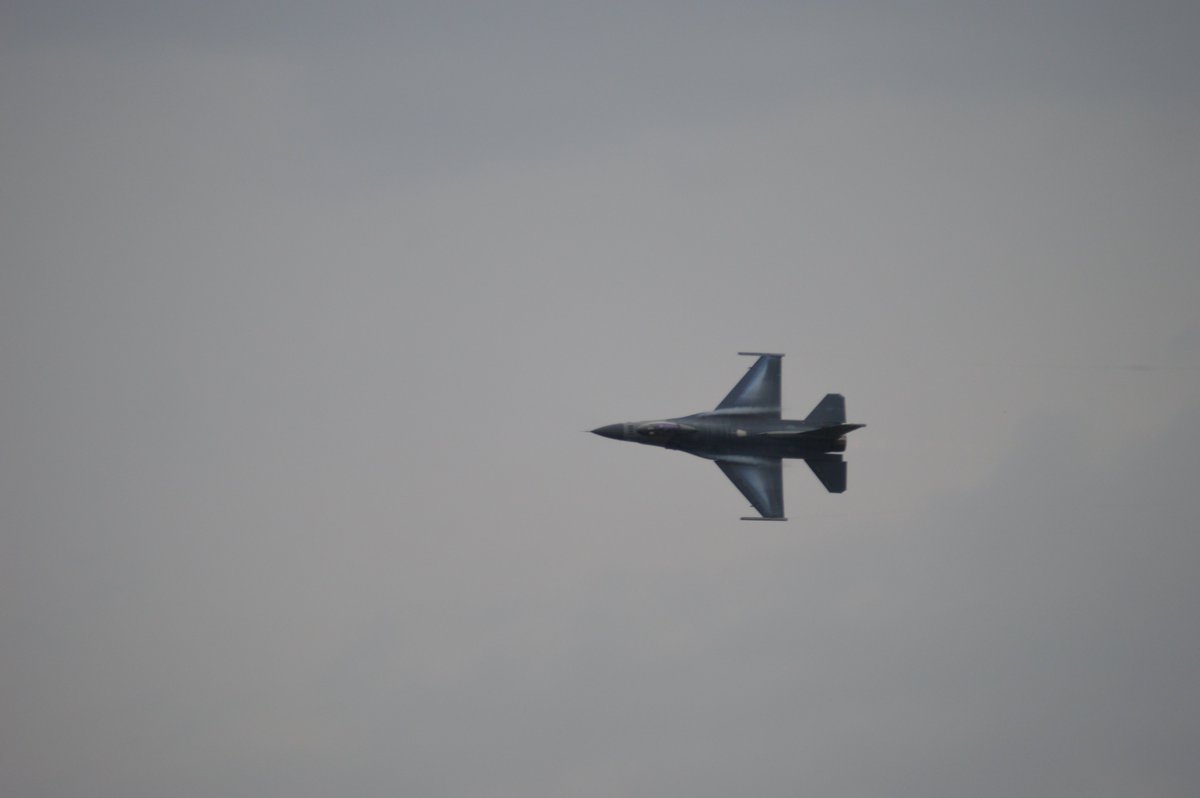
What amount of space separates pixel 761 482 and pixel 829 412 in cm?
615

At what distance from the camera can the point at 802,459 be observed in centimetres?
6919

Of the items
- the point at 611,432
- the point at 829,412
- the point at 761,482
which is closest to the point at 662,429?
the point at 611,432

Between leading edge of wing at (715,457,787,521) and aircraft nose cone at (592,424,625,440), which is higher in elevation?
aircraft nose cone at (592,424,625,440)

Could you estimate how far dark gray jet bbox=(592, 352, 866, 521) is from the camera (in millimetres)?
68688

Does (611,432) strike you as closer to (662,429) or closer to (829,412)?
(662,429)

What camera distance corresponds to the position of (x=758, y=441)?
226 ft

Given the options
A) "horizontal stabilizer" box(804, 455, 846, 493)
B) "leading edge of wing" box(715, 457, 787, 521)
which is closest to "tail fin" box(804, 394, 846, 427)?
"horizontal stabilizer" box(804, 455, 846, 493)

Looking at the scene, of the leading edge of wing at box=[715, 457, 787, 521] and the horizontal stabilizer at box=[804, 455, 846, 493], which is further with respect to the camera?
the leading edge of wing at box=[715, 457, 787, 521]

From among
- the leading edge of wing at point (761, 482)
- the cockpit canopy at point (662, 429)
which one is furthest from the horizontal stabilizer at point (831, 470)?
the cockpit canopy at point (662, 429)

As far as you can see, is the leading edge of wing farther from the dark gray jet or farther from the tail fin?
the tail fin

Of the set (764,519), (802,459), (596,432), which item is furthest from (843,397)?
(596,432)

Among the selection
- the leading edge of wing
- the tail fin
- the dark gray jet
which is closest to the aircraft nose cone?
the dark gray jet

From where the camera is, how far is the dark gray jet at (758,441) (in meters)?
68.7

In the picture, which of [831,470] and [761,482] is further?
[761,482]
